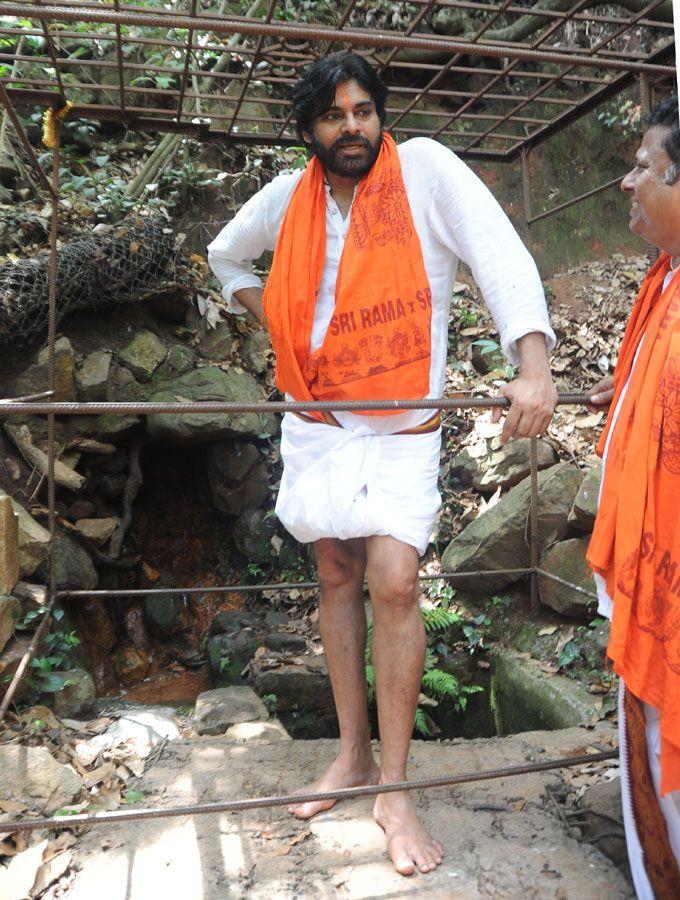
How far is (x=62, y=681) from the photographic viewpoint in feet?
11.2

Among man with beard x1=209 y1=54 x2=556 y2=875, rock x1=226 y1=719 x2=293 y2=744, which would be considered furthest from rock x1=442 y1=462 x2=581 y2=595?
man with beard x1=209 y1=54 x2=556 y2=875

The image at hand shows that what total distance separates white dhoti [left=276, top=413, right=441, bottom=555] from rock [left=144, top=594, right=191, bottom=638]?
12.5 feet

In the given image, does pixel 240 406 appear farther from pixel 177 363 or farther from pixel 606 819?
pixel 177 363

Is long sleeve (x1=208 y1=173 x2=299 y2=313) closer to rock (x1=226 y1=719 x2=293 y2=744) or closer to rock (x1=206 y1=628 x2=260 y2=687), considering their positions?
rock (x1=226 y1=719 x2=293 y2=744)

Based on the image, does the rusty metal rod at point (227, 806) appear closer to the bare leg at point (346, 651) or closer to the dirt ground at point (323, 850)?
the dirt ground at point (323, 850)

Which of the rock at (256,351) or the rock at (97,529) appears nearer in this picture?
the rock at (97,529)

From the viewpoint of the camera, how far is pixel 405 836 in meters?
1.98

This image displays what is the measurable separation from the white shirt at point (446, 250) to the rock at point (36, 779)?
151 cm

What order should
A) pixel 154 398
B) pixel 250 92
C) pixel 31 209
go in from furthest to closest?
pixel 250 92
pixel 31 209
pixel 154 398

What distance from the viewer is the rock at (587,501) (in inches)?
150

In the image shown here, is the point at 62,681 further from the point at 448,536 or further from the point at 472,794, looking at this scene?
the point at 448,536

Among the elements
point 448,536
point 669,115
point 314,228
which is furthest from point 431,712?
point 669,115

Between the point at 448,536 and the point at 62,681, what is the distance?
2587mm

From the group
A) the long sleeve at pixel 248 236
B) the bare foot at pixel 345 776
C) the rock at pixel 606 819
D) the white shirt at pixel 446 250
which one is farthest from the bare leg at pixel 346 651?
the long sleeve at pixel 248 236
